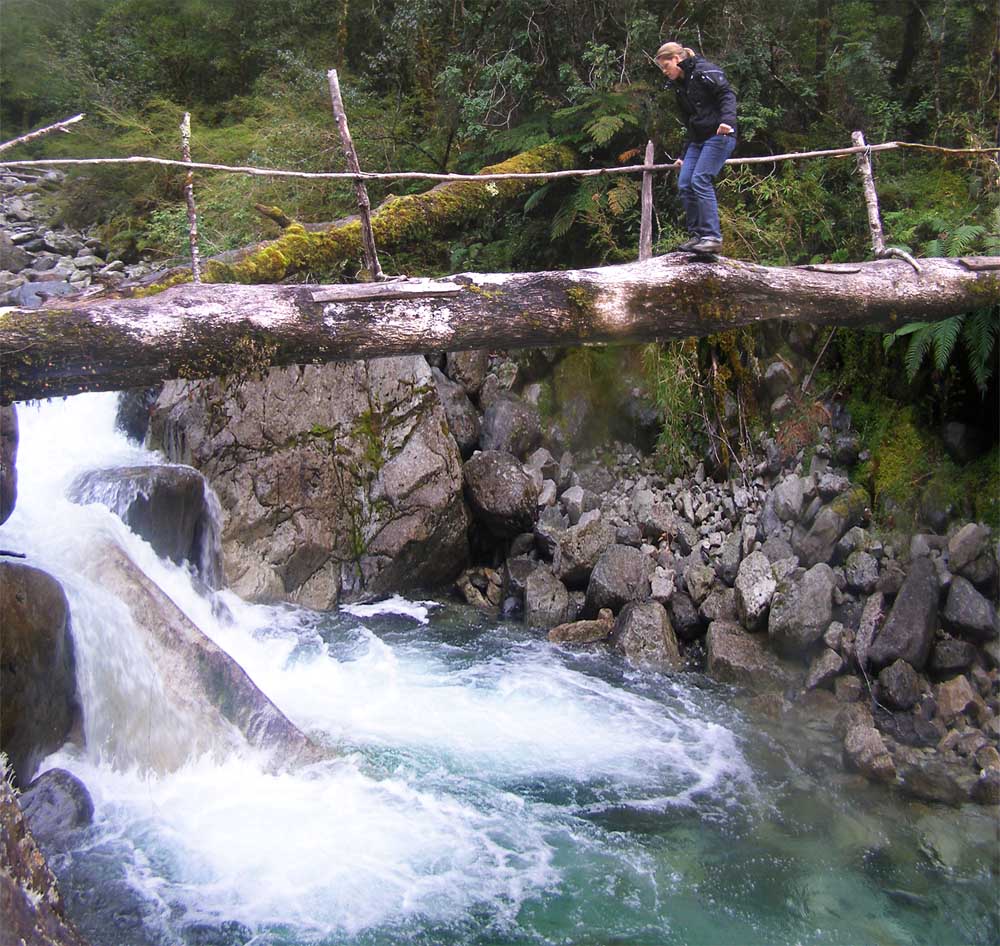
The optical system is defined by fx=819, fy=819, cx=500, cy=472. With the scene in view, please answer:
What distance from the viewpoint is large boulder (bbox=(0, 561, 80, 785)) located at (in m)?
5.00

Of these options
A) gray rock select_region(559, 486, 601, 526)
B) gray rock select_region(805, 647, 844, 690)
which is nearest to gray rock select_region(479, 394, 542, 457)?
gray rock select_region(559, 486, 601, 526)

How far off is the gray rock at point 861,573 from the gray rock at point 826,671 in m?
0.64

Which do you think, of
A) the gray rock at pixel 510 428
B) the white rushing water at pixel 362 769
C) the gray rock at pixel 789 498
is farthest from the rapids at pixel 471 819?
the gray rock at pixel 510 428

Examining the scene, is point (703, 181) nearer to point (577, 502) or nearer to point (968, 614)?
point (968, 614)

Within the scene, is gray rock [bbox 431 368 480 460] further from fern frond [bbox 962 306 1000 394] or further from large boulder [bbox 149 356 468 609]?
fern frond [bbox 962 306 1000 394]

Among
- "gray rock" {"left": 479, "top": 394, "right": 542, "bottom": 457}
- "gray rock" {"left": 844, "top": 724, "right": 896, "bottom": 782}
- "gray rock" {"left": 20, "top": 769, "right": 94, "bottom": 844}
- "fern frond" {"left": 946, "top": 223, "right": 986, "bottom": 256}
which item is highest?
"fern frond" {"left": 946, "top": 223, "right": 986, "bottom": 256}

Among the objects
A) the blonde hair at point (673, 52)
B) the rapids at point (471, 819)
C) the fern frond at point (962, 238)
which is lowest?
the rapids at point (471, 819)

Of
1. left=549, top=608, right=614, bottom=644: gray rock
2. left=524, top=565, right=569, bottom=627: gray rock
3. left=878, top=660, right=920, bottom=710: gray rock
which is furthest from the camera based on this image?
left=524, top=565, right=569, bottom=627: gray rock

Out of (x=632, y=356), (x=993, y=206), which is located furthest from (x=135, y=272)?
(x=993, y=206)

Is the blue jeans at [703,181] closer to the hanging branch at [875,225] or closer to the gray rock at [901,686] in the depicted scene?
the hanging branch at [875,225]

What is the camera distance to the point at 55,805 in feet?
16.4

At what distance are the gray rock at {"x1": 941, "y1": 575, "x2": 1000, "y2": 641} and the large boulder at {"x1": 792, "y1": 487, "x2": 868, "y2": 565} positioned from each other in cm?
105

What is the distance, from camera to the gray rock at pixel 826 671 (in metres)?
6.57

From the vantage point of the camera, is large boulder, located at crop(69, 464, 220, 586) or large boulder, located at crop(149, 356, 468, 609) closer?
large boulder, located at crop(69, 464, 220, 586)
